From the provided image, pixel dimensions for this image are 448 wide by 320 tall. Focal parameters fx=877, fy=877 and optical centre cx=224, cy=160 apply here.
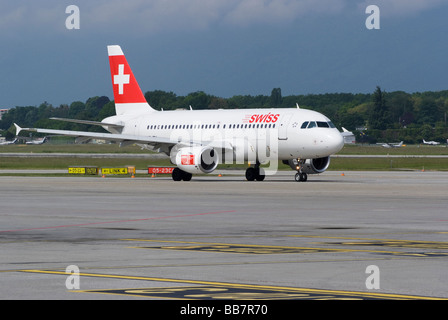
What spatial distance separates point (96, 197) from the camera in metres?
36.2

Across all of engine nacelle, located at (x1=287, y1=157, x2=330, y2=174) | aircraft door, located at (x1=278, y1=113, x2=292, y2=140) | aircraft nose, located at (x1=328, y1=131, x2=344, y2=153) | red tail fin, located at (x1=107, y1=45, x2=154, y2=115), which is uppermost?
red tail fin, located at (x1=107, y1=45, x2=154, y2=115)

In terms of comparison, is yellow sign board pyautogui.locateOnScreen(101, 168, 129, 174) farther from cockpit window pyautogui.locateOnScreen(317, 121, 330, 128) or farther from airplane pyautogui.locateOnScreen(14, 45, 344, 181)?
cockpit window pyautogui.locateOnScreen(317, 121, 330, 128)

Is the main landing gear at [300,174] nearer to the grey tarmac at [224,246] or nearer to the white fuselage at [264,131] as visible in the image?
the white fuselage at [264,131]

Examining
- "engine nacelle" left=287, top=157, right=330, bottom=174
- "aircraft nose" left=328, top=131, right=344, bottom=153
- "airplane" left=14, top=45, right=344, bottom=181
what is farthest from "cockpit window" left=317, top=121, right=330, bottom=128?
"engine nacelle" left=287, top=157, right=330, bottom=174

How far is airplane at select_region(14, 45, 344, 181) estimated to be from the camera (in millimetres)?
50125

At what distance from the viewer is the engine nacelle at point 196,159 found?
163ft

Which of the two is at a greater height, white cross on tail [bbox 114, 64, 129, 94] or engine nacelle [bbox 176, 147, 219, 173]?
white cross on tail [bbox 114, 64, 129, 94]

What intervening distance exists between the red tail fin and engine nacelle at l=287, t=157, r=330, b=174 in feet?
46.0

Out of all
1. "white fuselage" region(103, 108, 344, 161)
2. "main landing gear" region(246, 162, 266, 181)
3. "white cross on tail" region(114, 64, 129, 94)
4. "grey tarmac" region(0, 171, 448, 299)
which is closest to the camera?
"grey tarmac" region(0, 171, 448, 299)

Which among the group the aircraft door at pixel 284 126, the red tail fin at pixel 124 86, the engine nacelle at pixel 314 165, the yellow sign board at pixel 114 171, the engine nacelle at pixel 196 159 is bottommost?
the yellow sign board at pixel 114 171

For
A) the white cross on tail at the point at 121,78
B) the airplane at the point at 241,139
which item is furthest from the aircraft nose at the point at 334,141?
the white cross on tail at the point at 121,78

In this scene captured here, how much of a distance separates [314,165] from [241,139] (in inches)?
187

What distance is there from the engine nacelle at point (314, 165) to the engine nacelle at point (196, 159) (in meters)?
5.63
